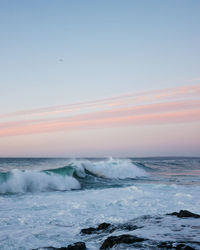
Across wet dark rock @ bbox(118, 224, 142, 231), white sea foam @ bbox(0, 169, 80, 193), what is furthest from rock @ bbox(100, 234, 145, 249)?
white sea foam @ bbox(0, 169, 80, 193)

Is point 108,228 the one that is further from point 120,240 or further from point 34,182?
point 34,182

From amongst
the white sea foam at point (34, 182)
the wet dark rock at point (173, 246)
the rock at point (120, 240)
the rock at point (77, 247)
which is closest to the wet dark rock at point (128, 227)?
the rock at point (120, 240)

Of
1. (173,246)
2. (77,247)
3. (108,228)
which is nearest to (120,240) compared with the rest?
(77,247)

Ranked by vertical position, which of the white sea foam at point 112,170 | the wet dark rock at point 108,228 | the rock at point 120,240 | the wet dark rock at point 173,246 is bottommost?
the white sea foam at point 112,170

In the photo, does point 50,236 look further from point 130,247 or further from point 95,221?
point 130,247

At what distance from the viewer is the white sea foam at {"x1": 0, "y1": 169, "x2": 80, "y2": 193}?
47.8ft

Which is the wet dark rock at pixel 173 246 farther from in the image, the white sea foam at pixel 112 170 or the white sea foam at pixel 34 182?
the white sea foam at pixel 112 170

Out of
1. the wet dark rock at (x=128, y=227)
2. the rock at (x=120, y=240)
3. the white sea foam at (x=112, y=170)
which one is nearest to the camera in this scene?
the rock at (x=120, y=240)

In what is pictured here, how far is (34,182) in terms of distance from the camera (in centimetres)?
1584

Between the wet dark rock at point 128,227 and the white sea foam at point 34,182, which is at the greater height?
the wet dark rock at point 128,227

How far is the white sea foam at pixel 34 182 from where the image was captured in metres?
14.6

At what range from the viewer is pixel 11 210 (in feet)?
28.9

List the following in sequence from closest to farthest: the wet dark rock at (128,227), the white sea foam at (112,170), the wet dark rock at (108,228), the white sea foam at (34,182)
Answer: the wet dark rock at (128,227) < the wet dark rock at (108,228) < the white sea foam at (34,182) < the white sea foam at (112,170)

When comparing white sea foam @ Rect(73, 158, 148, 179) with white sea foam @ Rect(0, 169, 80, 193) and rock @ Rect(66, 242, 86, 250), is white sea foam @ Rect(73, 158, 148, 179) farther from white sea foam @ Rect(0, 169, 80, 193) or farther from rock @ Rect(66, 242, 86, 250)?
rock @ Rect(66, 242, 86, 250)
